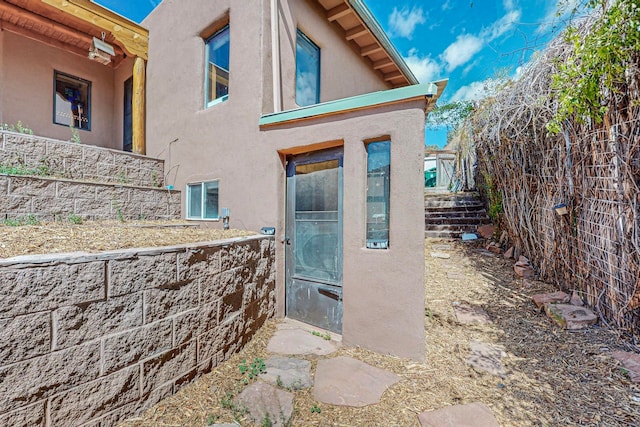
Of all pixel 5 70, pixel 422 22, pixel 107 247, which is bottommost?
pixel 107 247

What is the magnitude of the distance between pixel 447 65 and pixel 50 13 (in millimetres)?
12518

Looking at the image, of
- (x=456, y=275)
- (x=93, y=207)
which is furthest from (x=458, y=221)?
(x=93, y=207)

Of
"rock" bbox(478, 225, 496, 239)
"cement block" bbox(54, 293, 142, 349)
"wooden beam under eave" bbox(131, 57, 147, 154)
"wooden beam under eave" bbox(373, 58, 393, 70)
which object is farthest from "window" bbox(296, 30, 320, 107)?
"rock" bbox(478, 225, 496, 239)

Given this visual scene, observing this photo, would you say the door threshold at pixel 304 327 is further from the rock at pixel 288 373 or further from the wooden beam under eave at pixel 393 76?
the wooden beam under eave at pixel 393 76

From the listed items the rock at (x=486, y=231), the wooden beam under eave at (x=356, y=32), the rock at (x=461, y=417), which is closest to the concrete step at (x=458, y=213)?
the rock at (x=486, y=231)

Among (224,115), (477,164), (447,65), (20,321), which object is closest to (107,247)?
(20,321)

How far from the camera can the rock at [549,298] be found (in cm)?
342

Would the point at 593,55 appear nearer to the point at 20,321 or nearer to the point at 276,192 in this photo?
the point at 276,192

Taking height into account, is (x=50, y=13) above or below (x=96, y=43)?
above

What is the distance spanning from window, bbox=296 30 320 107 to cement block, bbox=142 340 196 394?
385 centimetres

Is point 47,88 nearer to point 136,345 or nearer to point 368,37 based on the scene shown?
point 368,37

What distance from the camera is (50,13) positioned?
17.9 feet

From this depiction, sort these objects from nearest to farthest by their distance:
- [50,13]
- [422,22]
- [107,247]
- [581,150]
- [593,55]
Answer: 1. [107,247]
2. [593,55]
3. [581,150]
4. [50,13]
5. [422,22]

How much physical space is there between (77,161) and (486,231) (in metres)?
7.77
